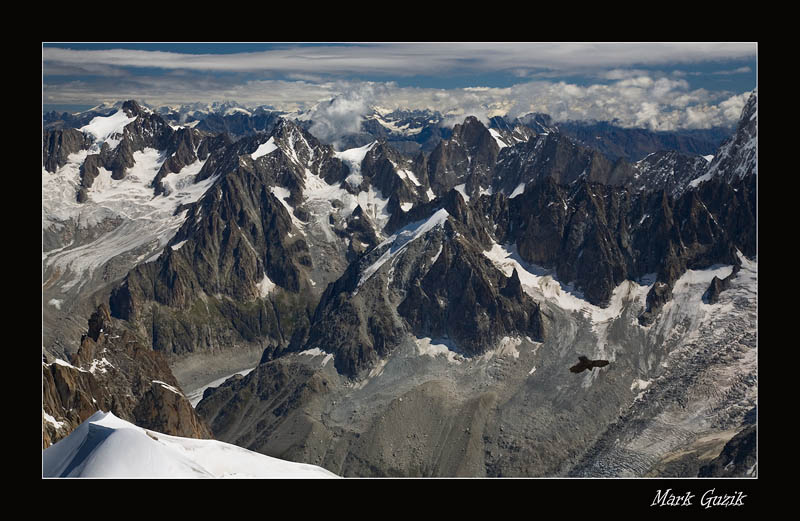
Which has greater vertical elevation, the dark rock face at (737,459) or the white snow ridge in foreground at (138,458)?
the white snow ridge in foreground at (138,458)

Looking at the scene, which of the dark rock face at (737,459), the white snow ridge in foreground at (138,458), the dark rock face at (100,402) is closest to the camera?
the white snow ridge in foreground at (138,458)

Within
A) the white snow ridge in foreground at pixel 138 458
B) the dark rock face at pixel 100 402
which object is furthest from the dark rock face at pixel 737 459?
the dark rock face at pixel 100 402

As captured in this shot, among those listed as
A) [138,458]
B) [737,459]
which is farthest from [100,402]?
[737,459]

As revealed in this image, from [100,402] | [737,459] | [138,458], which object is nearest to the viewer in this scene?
[138,458]

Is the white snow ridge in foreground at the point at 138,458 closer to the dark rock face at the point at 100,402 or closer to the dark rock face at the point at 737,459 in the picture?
the dark rock face at the point at 100,402

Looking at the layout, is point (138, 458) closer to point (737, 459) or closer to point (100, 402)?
point (100, 402)
